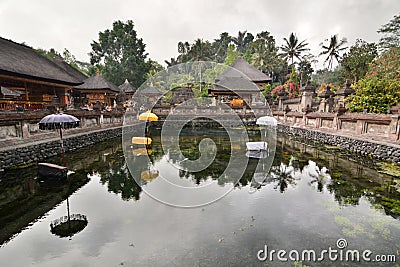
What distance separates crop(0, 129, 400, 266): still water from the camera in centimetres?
405

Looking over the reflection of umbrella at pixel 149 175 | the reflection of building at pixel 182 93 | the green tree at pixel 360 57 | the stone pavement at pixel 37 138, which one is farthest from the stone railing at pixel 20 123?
the green tree at pixel 360 57

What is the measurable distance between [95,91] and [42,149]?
692 inches

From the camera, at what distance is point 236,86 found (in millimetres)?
28422

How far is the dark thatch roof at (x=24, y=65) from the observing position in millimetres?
14413

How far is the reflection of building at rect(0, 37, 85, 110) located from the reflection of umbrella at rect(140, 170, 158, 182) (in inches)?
283

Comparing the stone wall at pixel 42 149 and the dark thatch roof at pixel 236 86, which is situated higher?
the dark thatch roof at pixel 236 86

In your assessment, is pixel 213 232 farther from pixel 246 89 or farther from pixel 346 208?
pixel 246 89

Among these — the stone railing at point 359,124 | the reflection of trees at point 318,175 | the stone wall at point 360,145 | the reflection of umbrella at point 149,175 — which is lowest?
the reflection of umbrella at point 149,175

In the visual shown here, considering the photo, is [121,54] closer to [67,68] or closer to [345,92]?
[67,68]

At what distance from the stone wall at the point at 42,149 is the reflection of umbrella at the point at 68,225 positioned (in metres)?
5.37

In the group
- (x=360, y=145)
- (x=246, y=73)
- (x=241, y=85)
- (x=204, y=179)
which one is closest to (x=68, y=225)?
(x=204, y=179)

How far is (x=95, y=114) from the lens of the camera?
51.7ft

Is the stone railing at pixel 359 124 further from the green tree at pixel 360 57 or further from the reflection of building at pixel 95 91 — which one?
the reflection of building at pixel 95 91

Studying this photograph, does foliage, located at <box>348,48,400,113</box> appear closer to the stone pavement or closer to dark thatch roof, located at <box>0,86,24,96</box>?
the stone pavement
